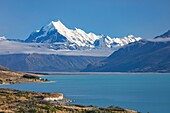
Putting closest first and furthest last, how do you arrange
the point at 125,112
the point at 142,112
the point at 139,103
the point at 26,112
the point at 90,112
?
the point at 26,112 → the point at 90,112 → the point at 125,112 → the point at 142,112 → the point at 139,103

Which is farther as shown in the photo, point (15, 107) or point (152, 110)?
point (152, 110)

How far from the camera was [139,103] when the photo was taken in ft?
599

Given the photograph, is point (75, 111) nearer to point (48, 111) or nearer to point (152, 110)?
point (48, 111)

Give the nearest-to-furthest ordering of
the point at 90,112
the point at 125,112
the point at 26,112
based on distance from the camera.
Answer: the point at 26,112, the point at 90,112, the point at 125,112

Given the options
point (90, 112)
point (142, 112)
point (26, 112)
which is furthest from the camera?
point (142, 112)

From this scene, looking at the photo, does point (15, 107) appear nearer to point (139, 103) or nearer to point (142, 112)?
point (142, 112)

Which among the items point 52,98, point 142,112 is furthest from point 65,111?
point 52,98

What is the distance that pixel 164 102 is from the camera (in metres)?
185

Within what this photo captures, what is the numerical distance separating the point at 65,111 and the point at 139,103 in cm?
6606

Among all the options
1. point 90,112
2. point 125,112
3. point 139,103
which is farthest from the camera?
point 139,103

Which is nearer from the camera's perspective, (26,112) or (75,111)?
(26,112)

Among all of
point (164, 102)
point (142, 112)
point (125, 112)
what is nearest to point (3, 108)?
point (125, 112)

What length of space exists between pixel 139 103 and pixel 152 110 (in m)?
27.5

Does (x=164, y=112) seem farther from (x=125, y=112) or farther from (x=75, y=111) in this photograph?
(x=75, y=111)
